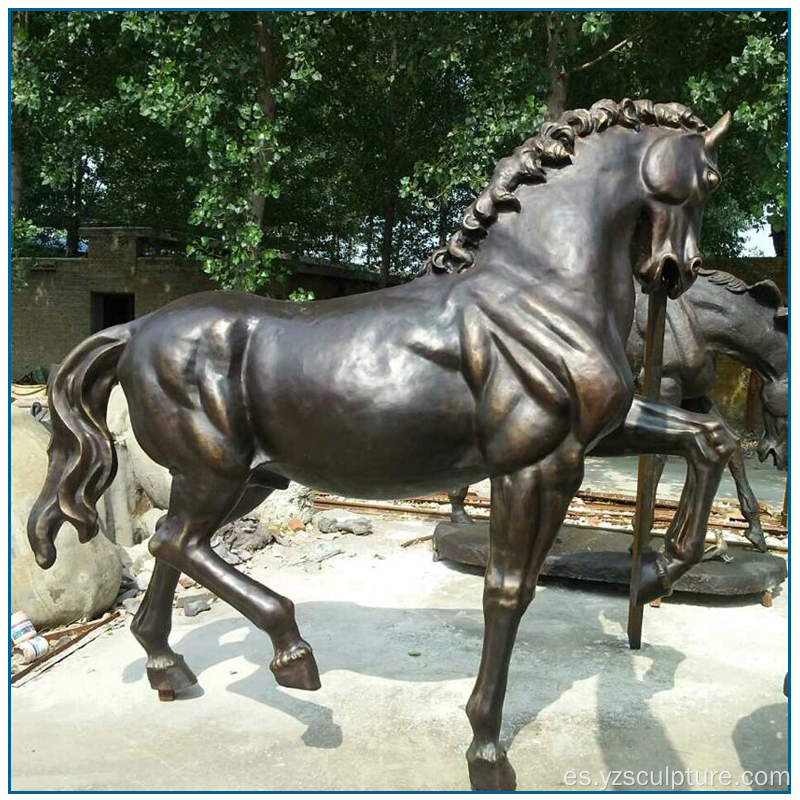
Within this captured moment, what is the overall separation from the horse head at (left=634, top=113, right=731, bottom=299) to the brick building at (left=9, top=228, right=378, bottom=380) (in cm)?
1377

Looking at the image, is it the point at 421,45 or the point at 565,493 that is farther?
the point at 421,45

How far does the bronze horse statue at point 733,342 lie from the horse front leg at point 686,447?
271cm

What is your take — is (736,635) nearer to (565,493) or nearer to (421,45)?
(565,493)

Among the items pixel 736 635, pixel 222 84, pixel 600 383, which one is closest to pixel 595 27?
pixel 222 84

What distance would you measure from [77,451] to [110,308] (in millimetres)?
17506

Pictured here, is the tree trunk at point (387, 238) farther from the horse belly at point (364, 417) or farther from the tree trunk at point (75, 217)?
the horse belly at point (364, 417)

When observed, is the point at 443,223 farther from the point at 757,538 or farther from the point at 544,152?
the point at 544,152

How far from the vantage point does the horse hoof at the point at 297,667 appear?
281cm

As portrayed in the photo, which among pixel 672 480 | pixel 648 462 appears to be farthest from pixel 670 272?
pixel 672 480

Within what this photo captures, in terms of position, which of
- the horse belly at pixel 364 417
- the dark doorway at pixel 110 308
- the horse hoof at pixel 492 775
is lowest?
the horse hoof at pixel 492 775

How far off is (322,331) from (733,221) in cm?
1493

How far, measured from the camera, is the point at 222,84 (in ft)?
32.8

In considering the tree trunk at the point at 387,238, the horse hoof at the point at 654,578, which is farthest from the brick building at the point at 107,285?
the horse hoof at the point at 654,578

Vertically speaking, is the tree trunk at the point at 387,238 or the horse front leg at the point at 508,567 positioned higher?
the tree trunk at the point at 387,238
